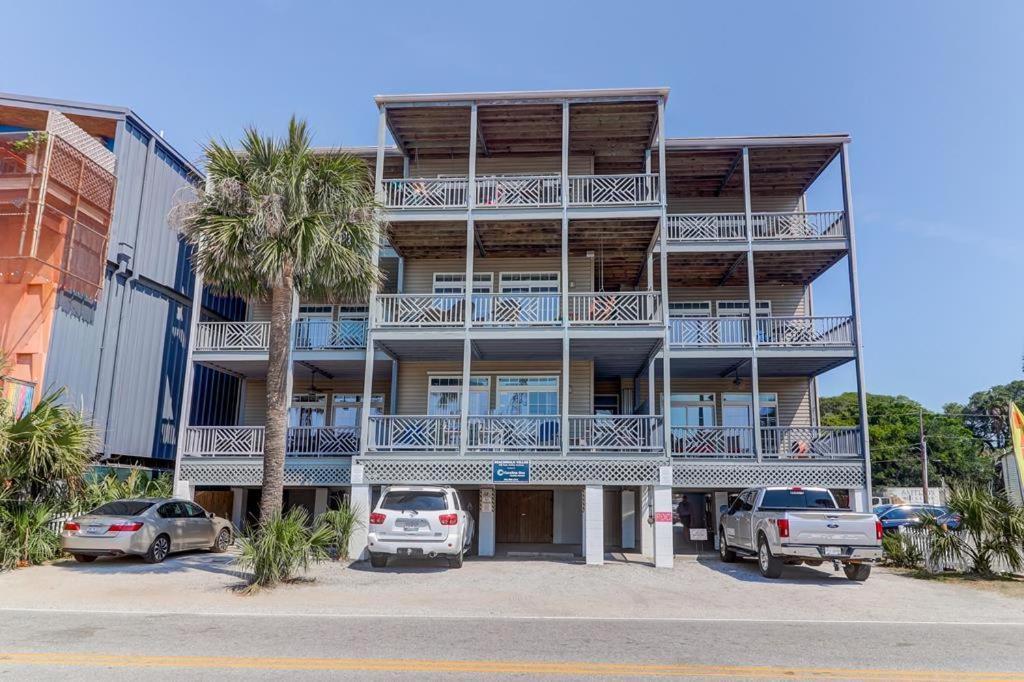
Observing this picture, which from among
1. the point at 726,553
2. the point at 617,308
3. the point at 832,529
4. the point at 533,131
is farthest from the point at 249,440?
the point at 832,529

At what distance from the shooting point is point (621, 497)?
20.8 metres

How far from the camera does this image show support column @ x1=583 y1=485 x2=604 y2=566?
631 inches

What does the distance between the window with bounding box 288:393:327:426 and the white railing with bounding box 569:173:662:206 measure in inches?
407

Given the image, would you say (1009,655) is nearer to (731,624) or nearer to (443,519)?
(731,624)

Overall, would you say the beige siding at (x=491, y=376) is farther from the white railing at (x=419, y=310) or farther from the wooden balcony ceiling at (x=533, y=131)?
the wooden balcony ceiling at (x=533, y=131)

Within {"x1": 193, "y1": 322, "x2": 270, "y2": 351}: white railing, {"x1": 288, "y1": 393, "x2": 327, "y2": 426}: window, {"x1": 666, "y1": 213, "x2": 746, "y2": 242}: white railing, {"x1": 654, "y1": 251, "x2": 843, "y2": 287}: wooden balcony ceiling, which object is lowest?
{"x1": 288, "y1": 393, "x2": 327, "y2": 426}: window

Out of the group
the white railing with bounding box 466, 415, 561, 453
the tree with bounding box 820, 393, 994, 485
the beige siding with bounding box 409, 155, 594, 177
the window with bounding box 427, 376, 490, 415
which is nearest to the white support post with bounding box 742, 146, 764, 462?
the beige siding with bounding box 409, 155, 594, 177

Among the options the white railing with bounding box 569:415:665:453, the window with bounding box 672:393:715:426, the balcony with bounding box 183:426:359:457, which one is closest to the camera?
the white railing with bounding box 569:415:665:453

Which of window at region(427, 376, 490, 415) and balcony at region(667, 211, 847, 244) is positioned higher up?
balcony at region(667, 211, 847, 244)

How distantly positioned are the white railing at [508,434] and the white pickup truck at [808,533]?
4968mm

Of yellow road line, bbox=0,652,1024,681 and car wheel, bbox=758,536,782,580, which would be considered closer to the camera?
yellow road line, bbox=0,652,1024,681

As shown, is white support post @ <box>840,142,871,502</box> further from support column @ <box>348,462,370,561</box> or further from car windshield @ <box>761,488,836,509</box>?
support column @ <box>348,462,370,561</box>

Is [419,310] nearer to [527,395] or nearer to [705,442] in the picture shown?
[527,395]

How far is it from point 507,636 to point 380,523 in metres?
6.25
